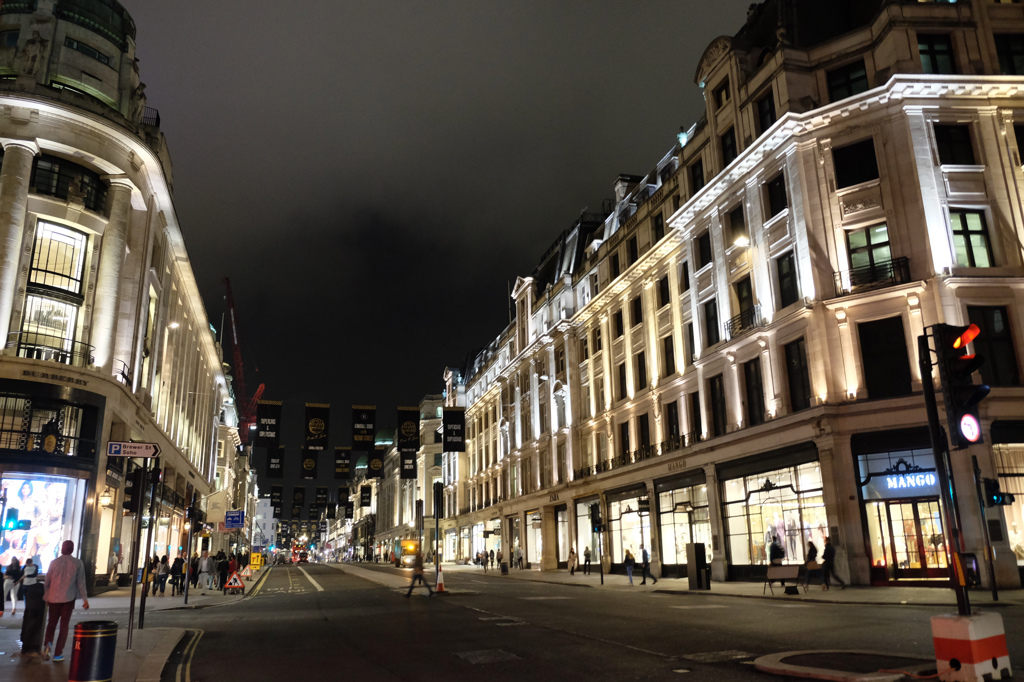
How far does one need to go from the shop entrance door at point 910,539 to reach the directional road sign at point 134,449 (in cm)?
2227

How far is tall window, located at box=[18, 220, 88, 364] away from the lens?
95.4ft

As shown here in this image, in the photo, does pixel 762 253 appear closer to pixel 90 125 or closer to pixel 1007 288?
pixel 1007 288

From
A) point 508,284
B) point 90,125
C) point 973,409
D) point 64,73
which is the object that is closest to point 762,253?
point 973,409

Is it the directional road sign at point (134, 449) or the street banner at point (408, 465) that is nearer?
the directional road sign at point (134, 449)

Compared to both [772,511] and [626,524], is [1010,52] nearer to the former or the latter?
[772,511]

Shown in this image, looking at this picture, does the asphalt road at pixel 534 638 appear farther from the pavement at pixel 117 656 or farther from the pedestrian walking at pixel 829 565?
the pedestrian walking at pixel 829 565

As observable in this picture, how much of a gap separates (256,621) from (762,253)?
23045 mm

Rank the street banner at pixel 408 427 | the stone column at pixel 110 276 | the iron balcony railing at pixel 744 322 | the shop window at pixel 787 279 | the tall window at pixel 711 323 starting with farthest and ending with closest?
1. the street banner at pixel 408 427
2. the tall window at pixel 711 323
3. the stone column at pixel 110 276
4. the iron balcony railing at pixel 744 322
5. the shop window at pixel 787 279

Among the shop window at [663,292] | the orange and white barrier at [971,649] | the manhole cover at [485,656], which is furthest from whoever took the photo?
the shop window at [663,292]

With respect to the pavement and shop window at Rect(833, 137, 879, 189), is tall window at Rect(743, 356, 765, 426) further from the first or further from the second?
the pavement

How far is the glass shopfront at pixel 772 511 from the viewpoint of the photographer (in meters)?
27.0

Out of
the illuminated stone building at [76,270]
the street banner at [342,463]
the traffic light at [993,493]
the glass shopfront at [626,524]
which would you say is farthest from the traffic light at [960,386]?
the street banner at [342,463]

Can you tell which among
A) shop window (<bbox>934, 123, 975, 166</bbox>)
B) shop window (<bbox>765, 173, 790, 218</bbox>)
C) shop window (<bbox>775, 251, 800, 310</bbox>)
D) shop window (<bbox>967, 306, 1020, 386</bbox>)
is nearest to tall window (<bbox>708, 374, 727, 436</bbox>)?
shop window (<bbox>775, 251, 800, 310</bbox>)

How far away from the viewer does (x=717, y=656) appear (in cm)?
1075
